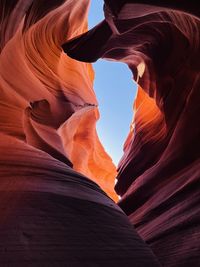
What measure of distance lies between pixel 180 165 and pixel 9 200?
179 cm

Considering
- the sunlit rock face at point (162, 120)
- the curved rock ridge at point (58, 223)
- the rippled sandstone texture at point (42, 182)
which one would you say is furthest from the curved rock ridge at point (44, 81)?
the curved rock ridge at point (58, 223)

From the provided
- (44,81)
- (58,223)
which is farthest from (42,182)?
(44,81)

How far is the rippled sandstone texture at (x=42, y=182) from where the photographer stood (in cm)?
133

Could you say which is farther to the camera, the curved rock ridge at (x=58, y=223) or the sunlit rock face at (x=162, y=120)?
the sunlit rock face at (x=162, y=120)

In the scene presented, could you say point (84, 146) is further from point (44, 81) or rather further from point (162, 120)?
point (162, 120)

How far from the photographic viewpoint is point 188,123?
10.4 ft

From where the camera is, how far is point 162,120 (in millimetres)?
4047

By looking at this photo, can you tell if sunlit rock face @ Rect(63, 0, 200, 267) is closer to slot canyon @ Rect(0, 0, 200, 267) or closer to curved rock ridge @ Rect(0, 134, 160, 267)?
slot canyon @ Rect(0, 0, 200, 267)

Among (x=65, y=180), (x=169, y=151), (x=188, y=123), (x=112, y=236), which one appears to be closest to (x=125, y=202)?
(x=169, y=151)

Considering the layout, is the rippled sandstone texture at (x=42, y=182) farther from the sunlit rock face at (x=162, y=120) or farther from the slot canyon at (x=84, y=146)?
the sunlit rock face at (x=162, y=120)

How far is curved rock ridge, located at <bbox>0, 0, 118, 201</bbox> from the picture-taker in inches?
130

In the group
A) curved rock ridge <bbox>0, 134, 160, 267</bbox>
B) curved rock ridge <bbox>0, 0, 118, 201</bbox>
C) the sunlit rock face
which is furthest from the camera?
curved rock ridge <bbox>0, 0, 118, 201</bbox>

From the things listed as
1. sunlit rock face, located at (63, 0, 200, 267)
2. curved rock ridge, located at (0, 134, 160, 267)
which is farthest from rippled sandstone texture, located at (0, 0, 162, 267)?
sunlit rock face, located at (63, 0, 200, 267)

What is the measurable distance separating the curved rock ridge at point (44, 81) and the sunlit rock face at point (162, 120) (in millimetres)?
548
